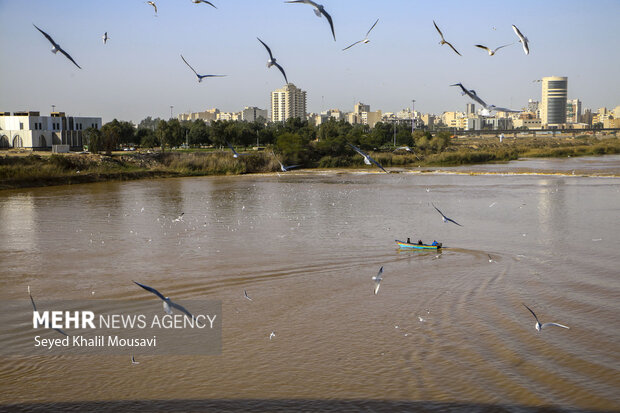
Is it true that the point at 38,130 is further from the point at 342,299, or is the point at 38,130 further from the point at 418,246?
the point at 342,299

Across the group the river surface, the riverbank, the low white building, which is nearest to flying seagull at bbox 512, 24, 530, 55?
the river surface

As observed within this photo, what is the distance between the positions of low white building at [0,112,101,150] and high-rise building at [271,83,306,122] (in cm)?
11382

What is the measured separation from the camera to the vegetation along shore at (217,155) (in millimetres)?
37125

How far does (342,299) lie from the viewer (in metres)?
10.2

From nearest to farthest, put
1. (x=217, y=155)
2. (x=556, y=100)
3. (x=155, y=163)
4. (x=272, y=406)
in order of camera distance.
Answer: (x=272, y=406), (x=155, y=163), (x=217, y=155), (x=556, y=100)

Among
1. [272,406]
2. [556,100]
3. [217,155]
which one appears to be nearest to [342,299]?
[272,406]

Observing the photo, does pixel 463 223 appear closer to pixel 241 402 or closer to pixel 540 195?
pixel 540 195

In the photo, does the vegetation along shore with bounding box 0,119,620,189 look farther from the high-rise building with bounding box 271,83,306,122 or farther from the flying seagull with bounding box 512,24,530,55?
the high-rise building with bounding box 271,83,306,122

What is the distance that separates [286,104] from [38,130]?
127 m

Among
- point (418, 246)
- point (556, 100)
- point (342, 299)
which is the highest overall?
point (556, 100)

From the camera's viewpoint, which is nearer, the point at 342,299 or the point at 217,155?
the point at 342,299

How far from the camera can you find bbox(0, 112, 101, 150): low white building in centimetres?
5894

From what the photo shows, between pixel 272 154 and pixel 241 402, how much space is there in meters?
41.8

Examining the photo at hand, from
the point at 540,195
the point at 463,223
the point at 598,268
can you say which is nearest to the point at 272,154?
the point at 540,195
